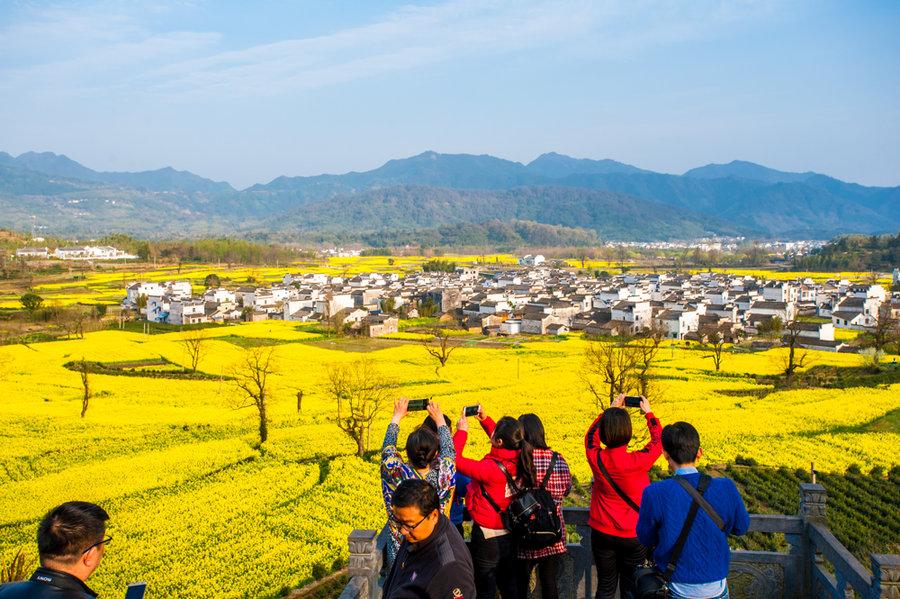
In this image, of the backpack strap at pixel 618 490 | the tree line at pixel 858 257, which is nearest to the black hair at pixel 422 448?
the backpack strap at pixel 618 490

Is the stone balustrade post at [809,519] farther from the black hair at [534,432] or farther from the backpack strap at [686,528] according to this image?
the black hair at [534,432]

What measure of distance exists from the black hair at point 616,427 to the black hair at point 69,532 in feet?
Answer: 11.9

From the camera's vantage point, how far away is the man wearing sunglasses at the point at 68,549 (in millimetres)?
3289

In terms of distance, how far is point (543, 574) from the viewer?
548cm

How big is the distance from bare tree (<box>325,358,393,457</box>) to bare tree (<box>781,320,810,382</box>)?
74.6ft

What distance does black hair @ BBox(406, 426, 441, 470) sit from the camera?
484 cm

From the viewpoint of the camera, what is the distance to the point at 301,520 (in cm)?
1545

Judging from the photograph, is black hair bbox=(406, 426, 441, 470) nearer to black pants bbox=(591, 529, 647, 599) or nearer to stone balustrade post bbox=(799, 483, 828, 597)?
black pants bbox=(591, 529, 647, 599)

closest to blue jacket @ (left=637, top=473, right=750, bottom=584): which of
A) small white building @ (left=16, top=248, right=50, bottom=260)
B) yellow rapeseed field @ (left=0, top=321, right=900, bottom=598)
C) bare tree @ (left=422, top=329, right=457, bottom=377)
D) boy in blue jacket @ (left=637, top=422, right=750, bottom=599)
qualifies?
boy in blue jacket @ (left=637, top=422, right=750, bottom=599)

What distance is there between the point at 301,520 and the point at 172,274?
325 feet

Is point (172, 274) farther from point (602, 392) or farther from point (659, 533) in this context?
point (659, 533)

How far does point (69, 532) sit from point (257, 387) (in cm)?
3132

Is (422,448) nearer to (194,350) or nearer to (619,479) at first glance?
(619,479)

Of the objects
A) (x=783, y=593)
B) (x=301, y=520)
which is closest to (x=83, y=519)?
(x=783, y=593)
